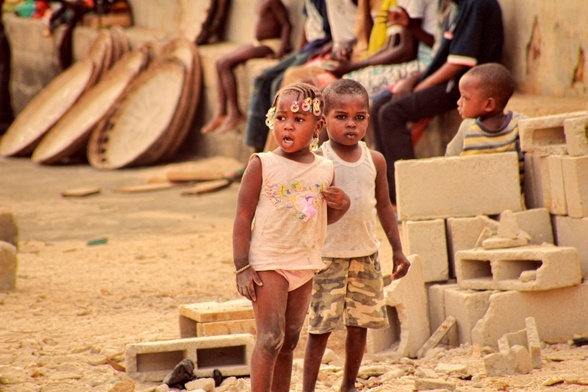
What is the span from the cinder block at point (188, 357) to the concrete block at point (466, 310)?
3.38 feet

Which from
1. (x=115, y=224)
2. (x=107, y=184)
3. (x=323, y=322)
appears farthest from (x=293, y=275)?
(x=107, y=184)

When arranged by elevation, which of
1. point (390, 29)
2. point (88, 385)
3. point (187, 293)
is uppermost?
point (390, 29)

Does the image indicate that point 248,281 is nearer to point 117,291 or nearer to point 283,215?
point 283,215

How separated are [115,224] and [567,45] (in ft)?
12.5

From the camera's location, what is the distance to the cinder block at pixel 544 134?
4773mm

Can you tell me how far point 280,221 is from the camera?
339cm

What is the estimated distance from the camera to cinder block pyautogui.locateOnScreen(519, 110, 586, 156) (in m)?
4.77

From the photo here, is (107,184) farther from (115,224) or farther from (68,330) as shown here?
(68,330)

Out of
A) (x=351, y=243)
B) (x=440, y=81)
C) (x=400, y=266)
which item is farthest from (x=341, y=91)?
(x=440, y=81)

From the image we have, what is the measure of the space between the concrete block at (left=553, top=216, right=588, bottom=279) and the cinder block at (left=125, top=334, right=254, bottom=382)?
5.47ft

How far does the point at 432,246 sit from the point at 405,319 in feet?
1.63

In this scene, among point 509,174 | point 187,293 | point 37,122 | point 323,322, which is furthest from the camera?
point 37,122

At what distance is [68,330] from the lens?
5016mm

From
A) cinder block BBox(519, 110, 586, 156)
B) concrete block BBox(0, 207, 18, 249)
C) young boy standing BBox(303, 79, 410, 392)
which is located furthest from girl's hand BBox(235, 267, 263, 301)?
concrete block BBox(0, 207, 18, 249)
